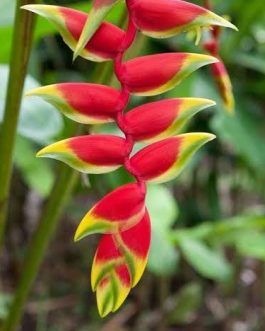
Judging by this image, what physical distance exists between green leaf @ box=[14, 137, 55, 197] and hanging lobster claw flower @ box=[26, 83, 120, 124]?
0.77 m

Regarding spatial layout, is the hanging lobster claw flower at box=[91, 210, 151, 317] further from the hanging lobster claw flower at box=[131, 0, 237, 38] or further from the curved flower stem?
the curved flower stem

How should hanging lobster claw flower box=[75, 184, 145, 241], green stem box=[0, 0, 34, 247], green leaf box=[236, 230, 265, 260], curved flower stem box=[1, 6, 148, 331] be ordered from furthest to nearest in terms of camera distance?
green leaf box=[236, 230, 265, 260] → curved flower stem box=[1, 6, 148, 331] → green stem box=[0, 0, 34, 247] → hanging lobster claw flower box=[75, 184, 145, 241]

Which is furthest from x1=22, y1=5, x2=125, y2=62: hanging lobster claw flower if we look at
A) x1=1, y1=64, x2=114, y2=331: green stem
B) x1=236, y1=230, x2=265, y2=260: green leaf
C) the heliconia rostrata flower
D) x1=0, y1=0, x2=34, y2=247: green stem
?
x1=236, y1=230, x2=265, y2=260: green leaf

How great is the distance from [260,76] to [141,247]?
112cm

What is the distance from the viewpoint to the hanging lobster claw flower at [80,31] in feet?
0.95

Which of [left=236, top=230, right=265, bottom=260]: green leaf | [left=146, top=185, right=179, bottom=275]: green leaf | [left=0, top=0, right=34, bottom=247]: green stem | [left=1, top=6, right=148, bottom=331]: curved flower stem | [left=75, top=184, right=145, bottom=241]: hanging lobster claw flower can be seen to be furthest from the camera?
[left=146, top=185, right=179, bottom=275]: green leaf

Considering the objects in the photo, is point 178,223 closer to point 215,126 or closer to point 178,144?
point 215,126

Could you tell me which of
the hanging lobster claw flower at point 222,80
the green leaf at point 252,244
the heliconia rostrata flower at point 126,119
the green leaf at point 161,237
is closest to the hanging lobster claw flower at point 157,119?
the heliconia rostrata flower at point 126,119

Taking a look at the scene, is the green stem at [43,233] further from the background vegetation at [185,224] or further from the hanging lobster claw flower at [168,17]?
the background vegetation at [185,224]

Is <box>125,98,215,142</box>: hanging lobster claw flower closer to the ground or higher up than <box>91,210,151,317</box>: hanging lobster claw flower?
higher up

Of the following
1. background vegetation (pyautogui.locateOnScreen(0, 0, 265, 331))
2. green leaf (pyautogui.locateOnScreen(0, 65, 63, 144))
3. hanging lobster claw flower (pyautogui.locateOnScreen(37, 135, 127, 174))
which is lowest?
background vegetation (pyautogui.locateOnScreen(0, 0, 265, 331))

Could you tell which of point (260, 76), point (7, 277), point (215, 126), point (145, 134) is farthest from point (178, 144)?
point (7, 277)

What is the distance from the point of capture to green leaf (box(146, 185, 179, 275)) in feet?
3.42

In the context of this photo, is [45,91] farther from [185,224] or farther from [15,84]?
[185,224]
